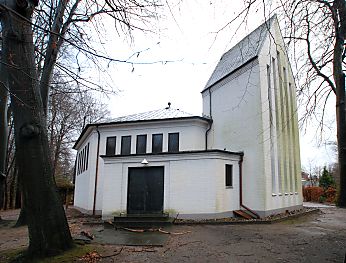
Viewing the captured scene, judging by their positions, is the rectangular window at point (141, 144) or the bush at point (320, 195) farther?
the bush at point (320, 195)

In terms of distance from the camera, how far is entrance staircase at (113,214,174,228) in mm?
12672

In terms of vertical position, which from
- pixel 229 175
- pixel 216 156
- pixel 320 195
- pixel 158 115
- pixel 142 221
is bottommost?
pixel 142 221

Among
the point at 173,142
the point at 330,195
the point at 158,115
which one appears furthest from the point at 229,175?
the point at 330,195

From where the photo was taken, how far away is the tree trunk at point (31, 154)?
247 inches

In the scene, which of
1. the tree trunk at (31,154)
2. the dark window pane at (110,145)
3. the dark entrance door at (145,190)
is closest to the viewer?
the tree trunk at (31,154)

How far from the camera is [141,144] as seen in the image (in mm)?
18297

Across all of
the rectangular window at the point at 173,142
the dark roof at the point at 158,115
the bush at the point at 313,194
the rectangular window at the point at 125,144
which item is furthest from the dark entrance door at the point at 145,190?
the bush at the point at 313,194

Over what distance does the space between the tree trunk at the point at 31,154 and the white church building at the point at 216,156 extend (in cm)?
814

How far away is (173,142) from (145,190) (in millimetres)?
4185

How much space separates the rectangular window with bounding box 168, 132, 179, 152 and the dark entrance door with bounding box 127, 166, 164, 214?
2951mm

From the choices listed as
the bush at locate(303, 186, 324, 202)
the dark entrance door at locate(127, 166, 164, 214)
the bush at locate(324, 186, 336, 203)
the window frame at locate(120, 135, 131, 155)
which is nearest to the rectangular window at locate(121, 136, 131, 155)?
the window frame at locate(120, 135, 131, 155)

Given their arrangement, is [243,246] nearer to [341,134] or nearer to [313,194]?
[341,134]

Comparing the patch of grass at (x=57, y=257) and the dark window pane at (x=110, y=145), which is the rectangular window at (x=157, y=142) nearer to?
the dark window pane at (x=110, y=145)

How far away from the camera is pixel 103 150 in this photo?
18750 millimetres
